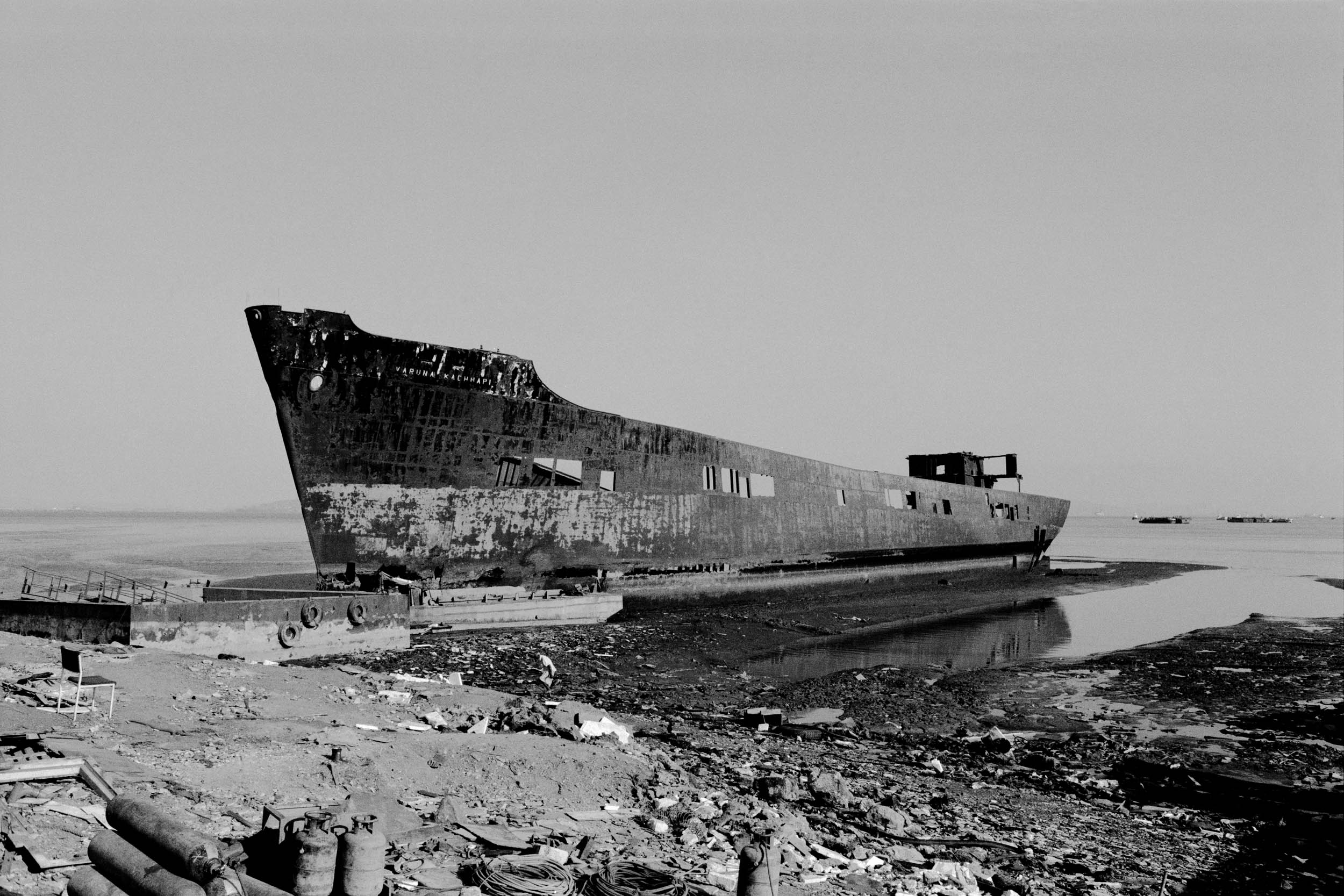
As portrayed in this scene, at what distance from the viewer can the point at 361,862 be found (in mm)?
3979

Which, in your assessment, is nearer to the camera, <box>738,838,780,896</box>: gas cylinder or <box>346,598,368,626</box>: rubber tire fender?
<box>738,838,780,896</box>: gas cylinder

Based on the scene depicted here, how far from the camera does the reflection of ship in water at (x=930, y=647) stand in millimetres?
14883

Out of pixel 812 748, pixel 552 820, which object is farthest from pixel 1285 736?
pixel 552 820

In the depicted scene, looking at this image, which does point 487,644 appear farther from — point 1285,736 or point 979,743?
point 1285,736

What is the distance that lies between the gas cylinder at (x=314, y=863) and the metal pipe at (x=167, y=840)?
0.31 m

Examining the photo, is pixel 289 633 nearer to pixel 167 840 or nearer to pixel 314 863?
pixel 167 840

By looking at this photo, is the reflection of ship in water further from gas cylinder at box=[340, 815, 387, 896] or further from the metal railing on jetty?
gas cylinder at box=[340, 815, 387, 896]

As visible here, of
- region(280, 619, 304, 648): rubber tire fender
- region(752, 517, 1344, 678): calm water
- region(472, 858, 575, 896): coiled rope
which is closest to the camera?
region(472, 858, 575, 896): coiled rope

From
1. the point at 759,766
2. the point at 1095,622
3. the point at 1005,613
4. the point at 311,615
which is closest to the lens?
the point at 759,766

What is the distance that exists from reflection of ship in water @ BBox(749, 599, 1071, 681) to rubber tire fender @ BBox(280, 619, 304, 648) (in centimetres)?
670

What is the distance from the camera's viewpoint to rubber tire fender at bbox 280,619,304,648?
39.1ft

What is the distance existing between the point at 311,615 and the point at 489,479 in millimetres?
5777

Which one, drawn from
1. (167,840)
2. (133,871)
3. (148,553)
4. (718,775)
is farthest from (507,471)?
(148,553)

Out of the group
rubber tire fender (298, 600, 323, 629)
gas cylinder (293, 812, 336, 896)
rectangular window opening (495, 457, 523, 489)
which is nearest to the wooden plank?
gas cylinder (293, 812, 336, 896)
